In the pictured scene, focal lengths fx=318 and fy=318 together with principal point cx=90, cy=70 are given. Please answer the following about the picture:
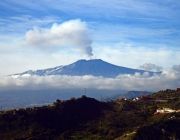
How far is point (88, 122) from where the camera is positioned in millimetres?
105312

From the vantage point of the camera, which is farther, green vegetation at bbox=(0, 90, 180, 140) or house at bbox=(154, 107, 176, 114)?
house at bbox=(154, 107, 176, 114)

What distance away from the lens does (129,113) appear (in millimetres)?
114562

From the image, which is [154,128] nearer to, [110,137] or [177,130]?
[177,130]

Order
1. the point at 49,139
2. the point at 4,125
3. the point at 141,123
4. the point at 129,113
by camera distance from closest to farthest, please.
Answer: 1. the point at 49,139
2. the point at 4,125
3. the point at 141,123
4. the point at 129,113

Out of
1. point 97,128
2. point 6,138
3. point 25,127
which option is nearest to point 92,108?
point 97,128

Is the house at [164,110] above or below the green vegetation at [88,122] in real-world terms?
above

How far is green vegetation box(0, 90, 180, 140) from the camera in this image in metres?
86.9

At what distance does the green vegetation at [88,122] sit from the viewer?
285 ft

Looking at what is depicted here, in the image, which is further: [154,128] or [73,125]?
[73,125]

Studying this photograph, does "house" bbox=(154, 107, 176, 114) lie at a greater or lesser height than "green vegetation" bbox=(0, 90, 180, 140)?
greater

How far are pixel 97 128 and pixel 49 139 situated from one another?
55.1ft

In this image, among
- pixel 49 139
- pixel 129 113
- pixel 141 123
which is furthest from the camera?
pixel 129 113

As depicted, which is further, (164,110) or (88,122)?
(164,110)

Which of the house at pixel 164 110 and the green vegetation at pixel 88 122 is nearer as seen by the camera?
the green vegetation at pixel 88 122
